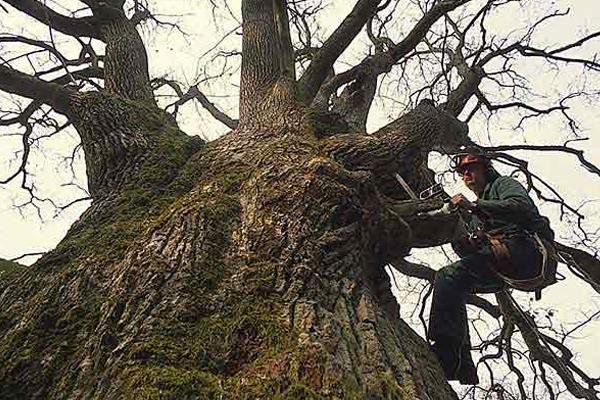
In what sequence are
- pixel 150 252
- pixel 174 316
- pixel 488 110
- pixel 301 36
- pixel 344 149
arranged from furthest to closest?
pixel 301 36 → pixel 488 110 → pixel 344 149 → pixel 150 252 → pixel 174 316

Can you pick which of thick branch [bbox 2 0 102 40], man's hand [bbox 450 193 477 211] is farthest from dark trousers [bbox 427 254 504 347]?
thick branch [bbox 2 0 102 40]

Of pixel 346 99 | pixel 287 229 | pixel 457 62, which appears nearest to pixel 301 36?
pixel 457 62

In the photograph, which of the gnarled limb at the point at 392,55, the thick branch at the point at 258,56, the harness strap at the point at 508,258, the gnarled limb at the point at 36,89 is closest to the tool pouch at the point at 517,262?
the harness strap at the point at 508,258

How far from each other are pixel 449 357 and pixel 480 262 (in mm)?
559

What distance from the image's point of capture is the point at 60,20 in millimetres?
5039

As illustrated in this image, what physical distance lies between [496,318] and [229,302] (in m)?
3.86

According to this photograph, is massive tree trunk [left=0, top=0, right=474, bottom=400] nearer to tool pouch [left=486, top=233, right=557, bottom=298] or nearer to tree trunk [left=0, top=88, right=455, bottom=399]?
tree trunk [left=0, top=88, right=455, bottom=399]

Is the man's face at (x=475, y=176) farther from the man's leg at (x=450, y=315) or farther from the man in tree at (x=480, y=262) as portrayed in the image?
the man's leg at (x=450, y=315)

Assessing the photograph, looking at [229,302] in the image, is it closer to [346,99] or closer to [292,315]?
[292,315]

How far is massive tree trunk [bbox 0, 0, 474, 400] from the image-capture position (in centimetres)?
167

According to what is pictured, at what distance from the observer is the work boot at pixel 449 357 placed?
9.48 feet

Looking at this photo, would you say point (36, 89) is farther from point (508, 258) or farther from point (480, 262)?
point (508, 258)

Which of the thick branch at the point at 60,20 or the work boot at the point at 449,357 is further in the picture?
the thick branch at the point at 60,20

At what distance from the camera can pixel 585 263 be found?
4379 mm
